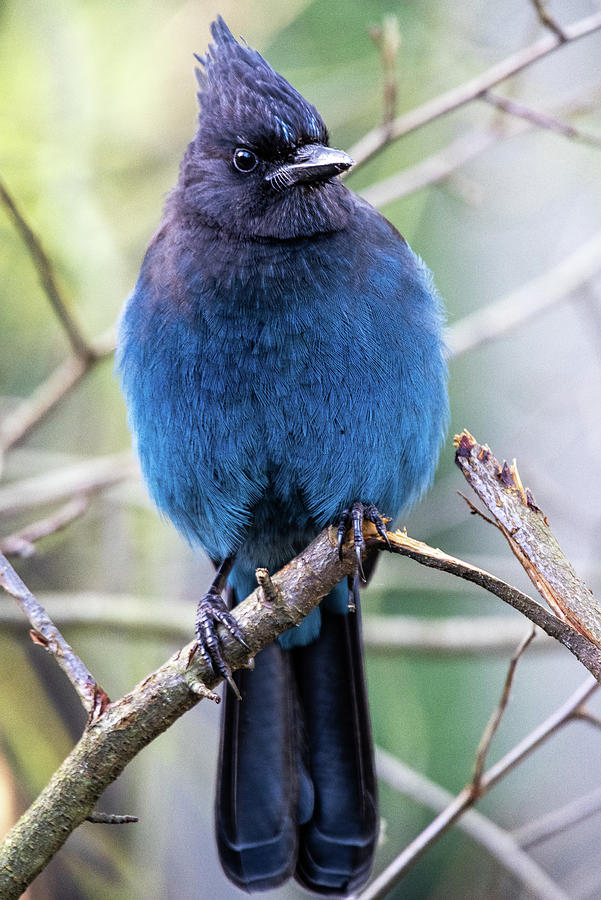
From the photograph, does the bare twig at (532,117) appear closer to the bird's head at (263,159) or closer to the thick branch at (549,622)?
the bird's head at (263,159)

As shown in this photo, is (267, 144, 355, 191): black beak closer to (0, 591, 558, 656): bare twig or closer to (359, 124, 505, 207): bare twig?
(359, 124, 505, 207): bare twig

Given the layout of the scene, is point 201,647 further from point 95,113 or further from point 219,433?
point 95,113

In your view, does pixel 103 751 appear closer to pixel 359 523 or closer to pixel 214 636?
pixel 214 636

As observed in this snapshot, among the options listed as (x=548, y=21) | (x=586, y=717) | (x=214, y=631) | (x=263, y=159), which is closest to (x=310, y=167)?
(x=263, y=159)

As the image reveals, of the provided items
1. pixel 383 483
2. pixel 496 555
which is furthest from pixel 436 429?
pixel 496 555

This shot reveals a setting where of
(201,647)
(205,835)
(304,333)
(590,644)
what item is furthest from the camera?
(205,835)
